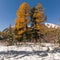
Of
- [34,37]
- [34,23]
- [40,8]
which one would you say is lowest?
[34,37]

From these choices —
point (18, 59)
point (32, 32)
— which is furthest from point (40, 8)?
point (18, 59)

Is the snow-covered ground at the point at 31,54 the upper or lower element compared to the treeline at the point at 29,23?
lower

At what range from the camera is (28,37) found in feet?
128

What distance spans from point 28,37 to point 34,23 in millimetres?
3110

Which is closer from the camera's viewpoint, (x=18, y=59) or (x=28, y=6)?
(x=18, y=59)

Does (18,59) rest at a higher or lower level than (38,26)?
lower

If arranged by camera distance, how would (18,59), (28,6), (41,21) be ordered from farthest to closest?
(28,6), (41,21), (18,59)

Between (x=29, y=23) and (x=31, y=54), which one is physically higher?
(x=29, y=23)

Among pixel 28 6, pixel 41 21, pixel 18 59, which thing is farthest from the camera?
pixel 28 6

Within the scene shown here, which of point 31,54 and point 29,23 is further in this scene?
point 29,23

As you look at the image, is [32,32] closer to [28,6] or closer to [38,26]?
[38,26]

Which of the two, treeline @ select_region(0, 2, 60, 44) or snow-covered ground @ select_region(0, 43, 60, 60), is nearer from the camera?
snow-covered ground @ select_region(0, 43, 60, 60)

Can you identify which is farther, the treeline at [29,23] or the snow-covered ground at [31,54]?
the treeline at [29,23]

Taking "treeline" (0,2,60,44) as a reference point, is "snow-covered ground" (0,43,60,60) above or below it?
below
